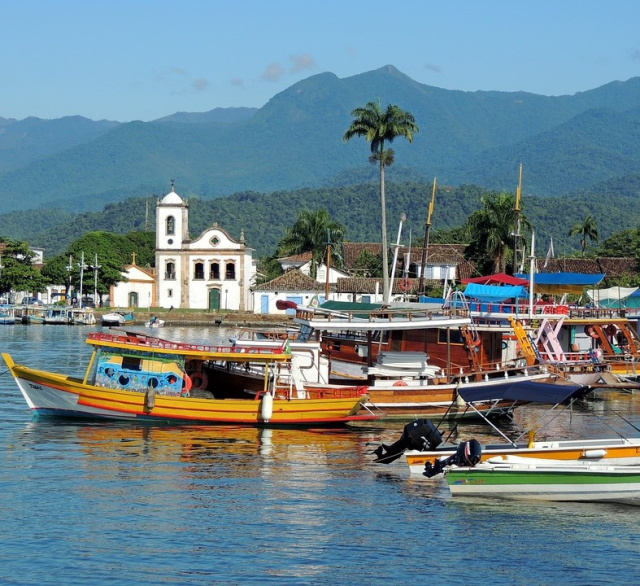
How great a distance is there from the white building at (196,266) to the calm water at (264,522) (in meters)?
78.9

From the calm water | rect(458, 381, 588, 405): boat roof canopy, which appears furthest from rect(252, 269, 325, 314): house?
rect(458, 381, 588, 405): boat roof canopy

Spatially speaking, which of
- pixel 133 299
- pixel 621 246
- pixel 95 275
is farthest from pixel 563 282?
pixel 621 246

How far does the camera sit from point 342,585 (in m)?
17.6

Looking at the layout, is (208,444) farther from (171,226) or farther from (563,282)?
(171,226)

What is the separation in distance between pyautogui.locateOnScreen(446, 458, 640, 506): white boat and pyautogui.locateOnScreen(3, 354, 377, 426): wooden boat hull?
8.46 metres

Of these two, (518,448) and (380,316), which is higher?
(380,316)

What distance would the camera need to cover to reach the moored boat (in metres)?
30.6

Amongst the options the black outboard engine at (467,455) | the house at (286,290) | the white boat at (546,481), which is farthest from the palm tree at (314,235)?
the white boat at (546,481)

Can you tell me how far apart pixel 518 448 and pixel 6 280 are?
295 ft

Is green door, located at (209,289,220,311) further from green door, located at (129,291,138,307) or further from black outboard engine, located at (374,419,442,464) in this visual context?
black outboard engine, located at (374,419,442,464)

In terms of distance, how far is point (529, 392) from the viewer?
2578cm

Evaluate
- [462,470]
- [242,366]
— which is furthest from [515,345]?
[462,470]

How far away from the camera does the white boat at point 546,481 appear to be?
22047 millimetres

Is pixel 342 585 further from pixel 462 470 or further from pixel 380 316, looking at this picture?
pixel 380 316
